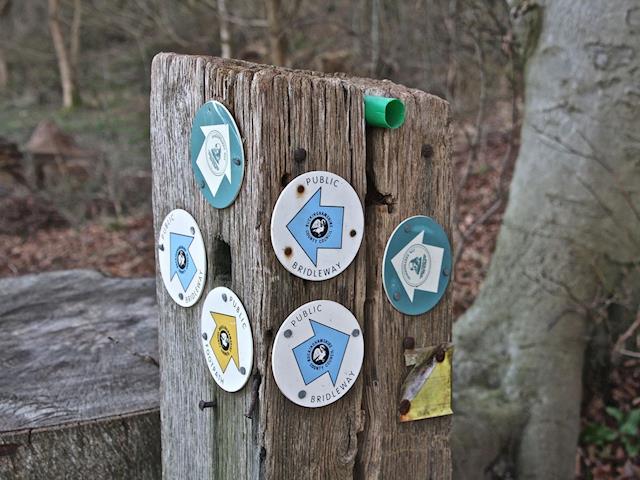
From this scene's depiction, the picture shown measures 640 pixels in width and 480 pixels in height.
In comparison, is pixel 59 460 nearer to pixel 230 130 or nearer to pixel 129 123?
pixel 230 130

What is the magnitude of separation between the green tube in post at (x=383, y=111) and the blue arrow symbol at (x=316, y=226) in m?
0.20

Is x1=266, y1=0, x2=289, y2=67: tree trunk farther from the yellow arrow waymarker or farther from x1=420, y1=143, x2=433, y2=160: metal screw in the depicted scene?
the yellow arrow waymarker

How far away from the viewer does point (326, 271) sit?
4.45ft

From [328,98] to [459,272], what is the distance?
3.86 meters

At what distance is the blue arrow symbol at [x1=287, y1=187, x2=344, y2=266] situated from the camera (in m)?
1.31

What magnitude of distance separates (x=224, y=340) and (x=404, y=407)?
0.46 metres

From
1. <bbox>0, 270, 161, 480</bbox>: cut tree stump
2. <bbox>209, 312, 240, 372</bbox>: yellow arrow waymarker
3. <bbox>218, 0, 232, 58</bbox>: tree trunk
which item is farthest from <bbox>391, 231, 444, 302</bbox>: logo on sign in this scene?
<bbox>218, 0, 232, 58</bbox>: tree trunk

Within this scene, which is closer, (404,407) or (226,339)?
(226,339)

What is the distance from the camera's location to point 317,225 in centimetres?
133

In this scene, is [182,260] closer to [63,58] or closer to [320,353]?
[320,353]

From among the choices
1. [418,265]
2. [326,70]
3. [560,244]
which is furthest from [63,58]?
[418,265]

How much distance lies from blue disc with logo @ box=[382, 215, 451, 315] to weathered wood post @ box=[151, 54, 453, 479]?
0.02 metres

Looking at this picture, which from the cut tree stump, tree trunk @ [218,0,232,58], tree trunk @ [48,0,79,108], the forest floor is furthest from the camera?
tree trunk @ [48,0,79,108]

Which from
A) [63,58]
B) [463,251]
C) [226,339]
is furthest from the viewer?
[63,58]
